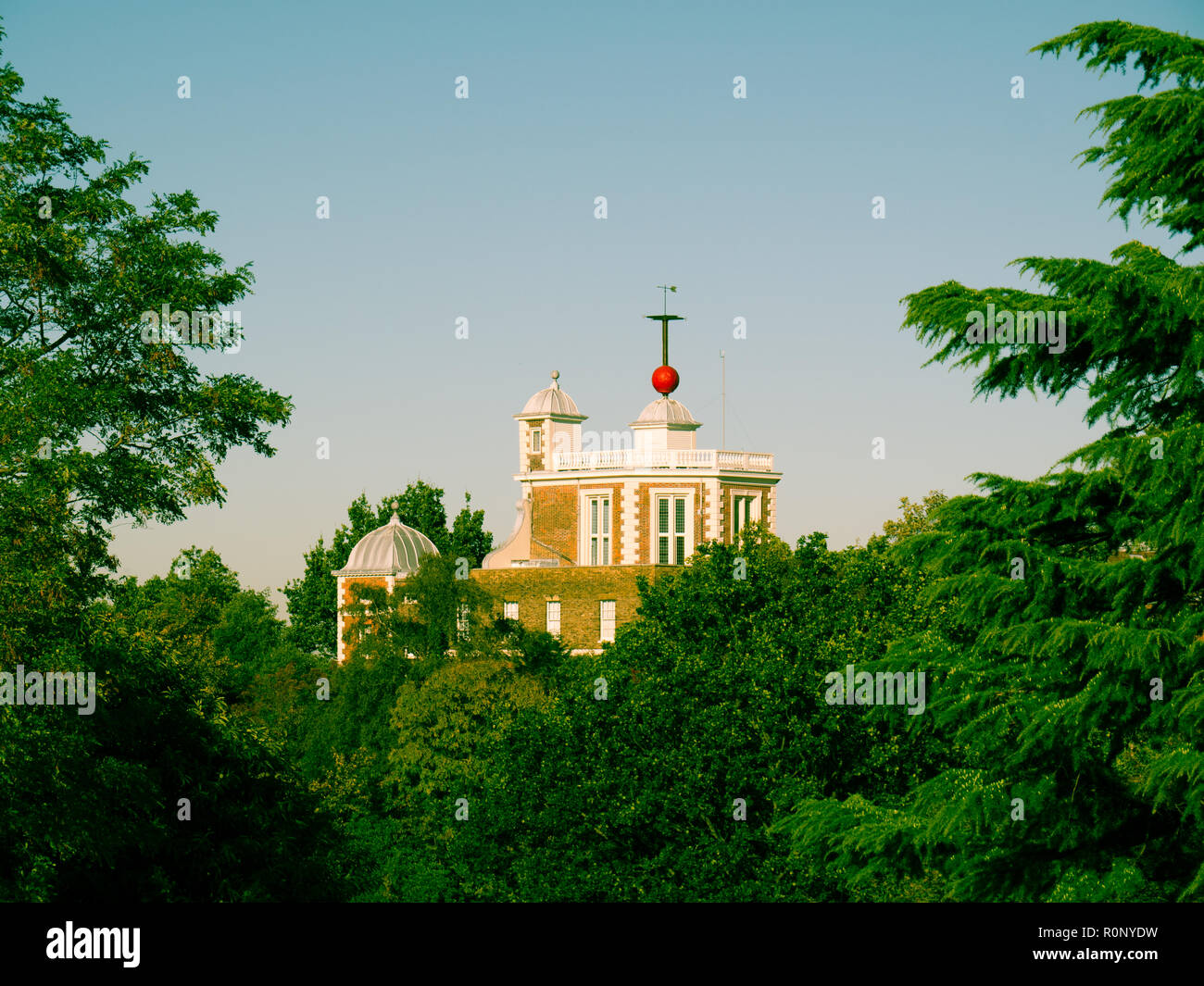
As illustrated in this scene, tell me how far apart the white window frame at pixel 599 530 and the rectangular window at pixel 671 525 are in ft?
8.53

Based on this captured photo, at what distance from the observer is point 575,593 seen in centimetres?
6912

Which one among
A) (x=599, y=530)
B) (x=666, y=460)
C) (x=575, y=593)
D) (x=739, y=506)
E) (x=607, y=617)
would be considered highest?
(x=666, y=460)

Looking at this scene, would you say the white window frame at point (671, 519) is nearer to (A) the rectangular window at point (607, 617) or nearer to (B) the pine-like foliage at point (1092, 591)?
(A) the rectangular window at point (607, 617)

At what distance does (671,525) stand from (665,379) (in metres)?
9.16

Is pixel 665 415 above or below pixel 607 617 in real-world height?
above

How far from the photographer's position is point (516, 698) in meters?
51.8

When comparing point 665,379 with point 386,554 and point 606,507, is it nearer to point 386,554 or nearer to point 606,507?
point 606,507

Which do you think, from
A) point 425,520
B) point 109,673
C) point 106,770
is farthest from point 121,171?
point 425,520

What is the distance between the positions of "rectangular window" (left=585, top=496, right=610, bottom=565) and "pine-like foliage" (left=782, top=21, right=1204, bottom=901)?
202ft

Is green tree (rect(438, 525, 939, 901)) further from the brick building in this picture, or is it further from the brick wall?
the brick wall

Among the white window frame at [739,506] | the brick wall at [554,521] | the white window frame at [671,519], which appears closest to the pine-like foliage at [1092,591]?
the white window frame at [671,519]

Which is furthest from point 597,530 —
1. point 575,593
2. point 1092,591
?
point 1092,591

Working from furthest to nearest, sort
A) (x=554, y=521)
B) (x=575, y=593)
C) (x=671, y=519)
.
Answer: (x=554, y=521)
(x=671, y=519)
(x=575, y=593)
